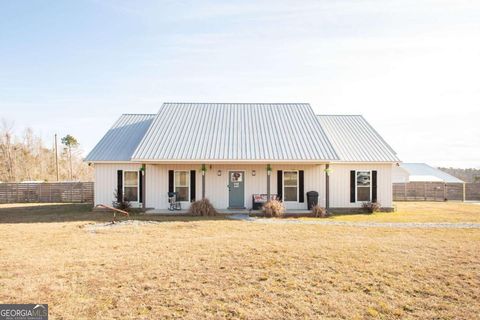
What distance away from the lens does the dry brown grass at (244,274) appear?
18.0ft

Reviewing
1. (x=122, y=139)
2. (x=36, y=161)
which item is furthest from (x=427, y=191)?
(x=36, y=161)

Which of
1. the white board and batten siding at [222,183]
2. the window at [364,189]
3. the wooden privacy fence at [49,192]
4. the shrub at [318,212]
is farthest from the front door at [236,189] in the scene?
the wooden privacy fence at [49,192]

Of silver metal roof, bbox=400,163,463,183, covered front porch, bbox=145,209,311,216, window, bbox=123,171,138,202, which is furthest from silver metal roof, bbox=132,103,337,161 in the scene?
silver metal roof, bbox=400,163,463,183

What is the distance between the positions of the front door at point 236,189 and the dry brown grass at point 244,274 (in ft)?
20.9

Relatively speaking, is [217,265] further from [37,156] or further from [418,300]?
[37,156]

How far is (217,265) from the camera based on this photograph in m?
7.62

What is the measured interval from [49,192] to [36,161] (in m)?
20.2

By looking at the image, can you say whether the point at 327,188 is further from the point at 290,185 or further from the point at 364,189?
the point at 364,189

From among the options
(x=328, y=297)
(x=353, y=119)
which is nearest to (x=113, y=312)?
(x=328, y=297)

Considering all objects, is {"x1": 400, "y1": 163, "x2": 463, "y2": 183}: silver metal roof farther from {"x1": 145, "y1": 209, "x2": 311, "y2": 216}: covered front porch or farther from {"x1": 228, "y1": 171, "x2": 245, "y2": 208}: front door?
{"x1": 228, "y1": 171, "x2": 245, "y2": 208}: front door

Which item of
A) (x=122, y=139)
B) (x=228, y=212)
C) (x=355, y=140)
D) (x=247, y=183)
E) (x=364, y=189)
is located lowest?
(x=228, y=212)

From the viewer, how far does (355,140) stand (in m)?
20.1

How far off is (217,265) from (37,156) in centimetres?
4385

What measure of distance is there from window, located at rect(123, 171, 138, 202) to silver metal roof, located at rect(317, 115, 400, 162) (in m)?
10.9
